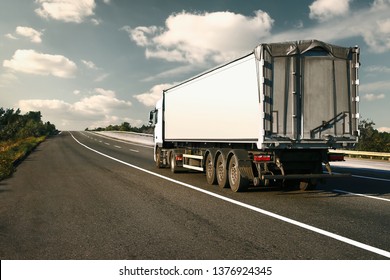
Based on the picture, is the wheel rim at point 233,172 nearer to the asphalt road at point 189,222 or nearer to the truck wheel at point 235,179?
the truck wheel at point 235,179

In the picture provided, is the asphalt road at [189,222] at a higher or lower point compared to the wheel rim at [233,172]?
lower

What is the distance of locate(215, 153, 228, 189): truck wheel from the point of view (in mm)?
10405

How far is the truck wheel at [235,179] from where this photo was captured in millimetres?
9555

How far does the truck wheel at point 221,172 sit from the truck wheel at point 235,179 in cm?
21

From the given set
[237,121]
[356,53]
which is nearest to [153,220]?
[237,121]

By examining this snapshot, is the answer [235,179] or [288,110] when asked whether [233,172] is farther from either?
[288,110]

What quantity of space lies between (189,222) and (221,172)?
4524mm

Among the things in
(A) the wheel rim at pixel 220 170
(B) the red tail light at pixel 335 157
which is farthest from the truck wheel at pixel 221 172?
(B) the red tail light at pixel 335 157

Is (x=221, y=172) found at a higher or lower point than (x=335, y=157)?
lower

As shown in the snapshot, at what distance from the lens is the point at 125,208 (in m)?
7.71

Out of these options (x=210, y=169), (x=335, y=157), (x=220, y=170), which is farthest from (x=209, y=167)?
(x=335, y=157)

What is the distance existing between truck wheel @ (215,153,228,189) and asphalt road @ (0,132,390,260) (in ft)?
0.87

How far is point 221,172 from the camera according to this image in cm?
1086

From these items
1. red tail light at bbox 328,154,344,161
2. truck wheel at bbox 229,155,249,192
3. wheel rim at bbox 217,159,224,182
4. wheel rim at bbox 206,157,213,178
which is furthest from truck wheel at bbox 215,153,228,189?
red tail light at bbox 328,154,344,161
